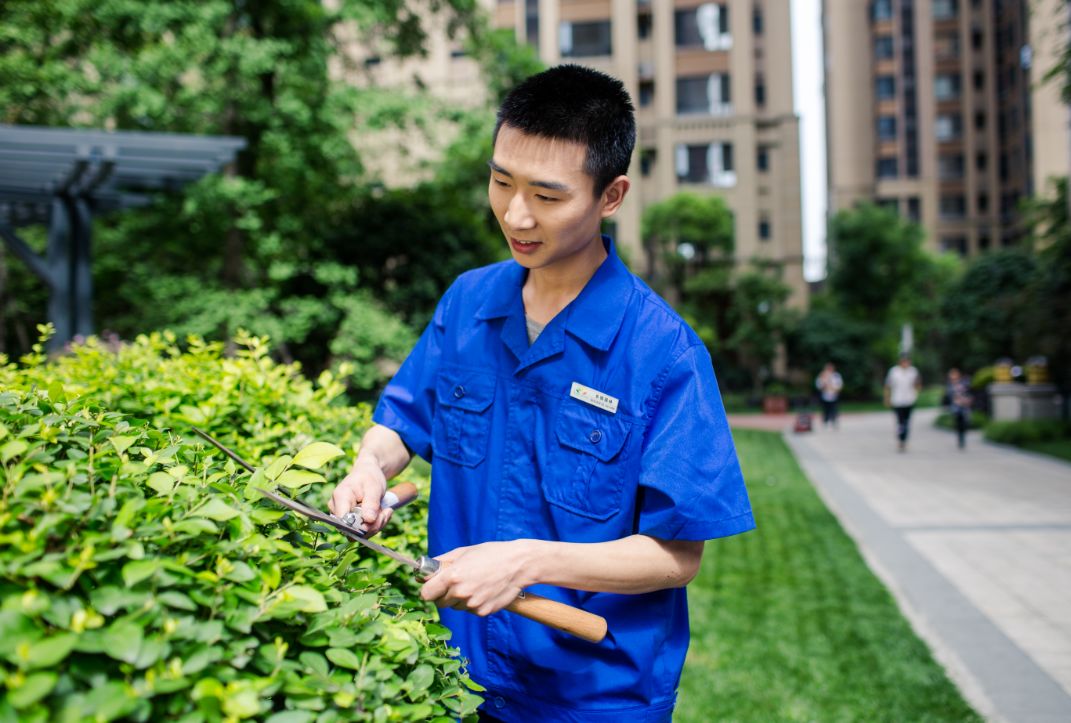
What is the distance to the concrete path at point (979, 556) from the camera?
4.45 meters

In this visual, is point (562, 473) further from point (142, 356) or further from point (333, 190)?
point (333, 190)

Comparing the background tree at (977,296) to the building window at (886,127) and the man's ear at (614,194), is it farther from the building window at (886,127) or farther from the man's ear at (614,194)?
the man's ear at (614,194)

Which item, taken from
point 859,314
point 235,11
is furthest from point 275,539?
point 859,314

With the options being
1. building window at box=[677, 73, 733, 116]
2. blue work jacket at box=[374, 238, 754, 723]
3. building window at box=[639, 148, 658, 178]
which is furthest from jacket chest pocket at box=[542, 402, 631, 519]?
building window at box=[677, 73, 733, 116]

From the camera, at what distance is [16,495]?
105 cm

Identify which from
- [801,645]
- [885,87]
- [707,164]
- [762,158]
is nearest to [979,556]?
[801,645]

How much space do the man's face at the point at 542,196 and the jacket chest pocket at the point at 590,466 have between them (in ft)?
1.17

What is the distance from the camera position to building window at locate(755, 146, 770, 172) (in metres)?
39.6

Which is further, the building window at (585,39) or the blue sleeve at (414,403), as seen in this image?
the building window at (585,39)

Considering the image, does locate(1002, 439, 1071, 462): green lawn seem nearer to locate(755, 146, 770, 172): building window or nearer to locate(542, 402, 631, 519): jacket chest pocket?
locate(542, 402, 631, 519): jacket chest pocket

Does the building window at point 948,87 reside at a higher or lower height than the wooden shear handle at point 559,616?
higher

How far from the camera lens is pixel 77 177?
10141mm

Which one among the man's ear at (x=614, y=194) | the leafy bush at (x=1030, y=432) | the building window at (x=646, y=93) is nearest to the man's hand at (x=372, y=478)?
the man's ear at (x=614, y=194)

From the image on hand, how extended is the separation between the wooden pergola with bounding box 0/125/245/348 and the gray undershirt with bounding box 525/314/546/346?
909 cm
